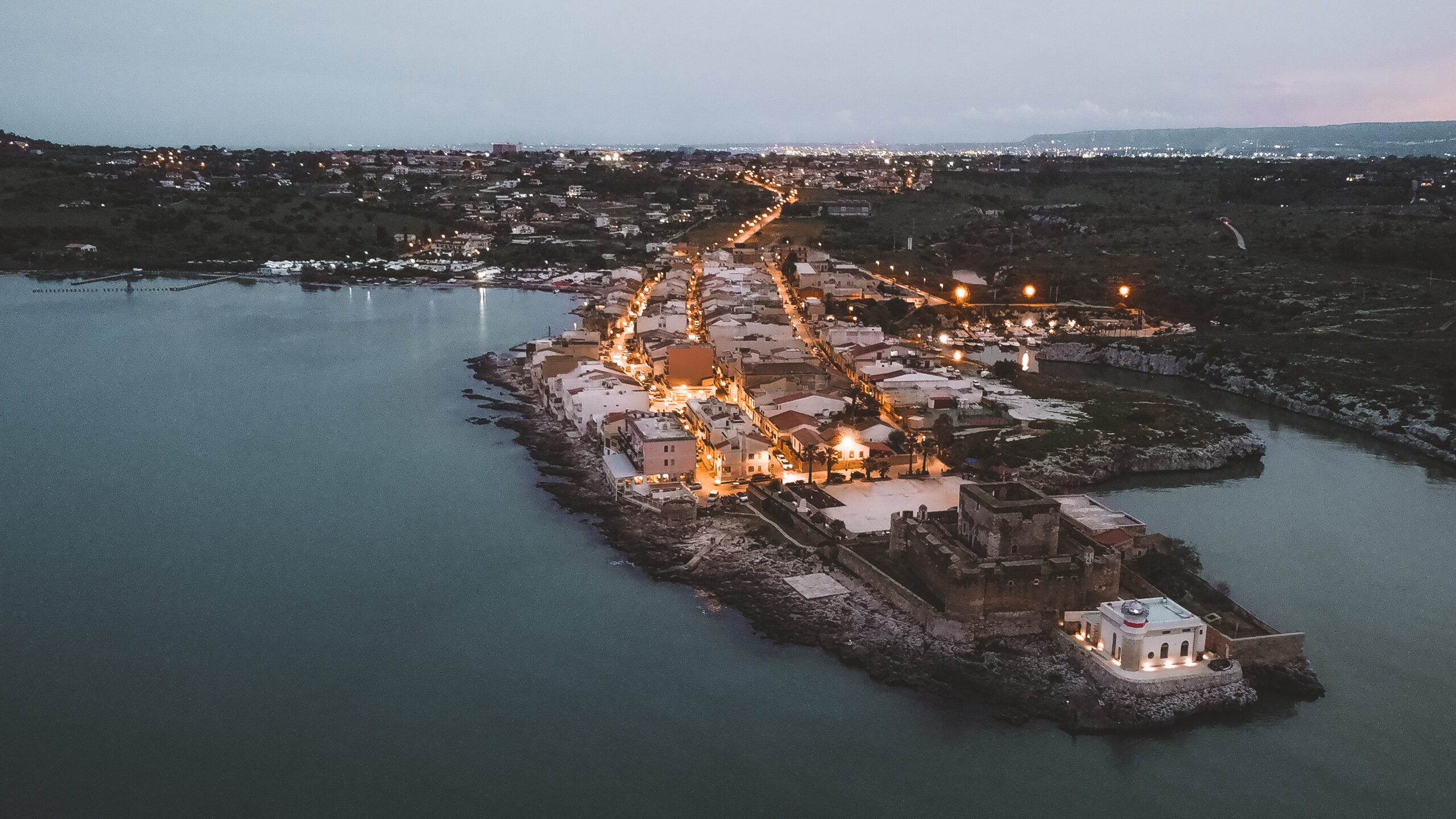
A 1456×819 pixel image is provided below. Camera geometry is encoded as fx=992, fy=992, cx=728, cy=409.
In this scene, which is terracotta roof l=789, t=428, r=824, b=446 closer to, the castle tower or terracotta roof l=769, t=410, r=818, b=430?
terracotta roof l=769, t=410, r=818, b=430

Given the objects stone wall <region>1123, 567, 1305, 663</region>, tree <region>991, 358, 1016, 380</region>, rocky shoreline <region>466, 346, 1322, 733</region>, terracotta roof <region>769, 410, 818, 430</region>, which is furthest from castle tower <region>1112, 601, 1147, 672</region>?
tree <region>991, 358, 1016, 380</region>

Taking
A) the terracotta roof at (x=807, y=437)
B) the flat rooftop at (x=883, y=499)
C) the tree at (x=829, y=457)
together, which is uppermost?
the terracotta roof at (x=807, y=437)

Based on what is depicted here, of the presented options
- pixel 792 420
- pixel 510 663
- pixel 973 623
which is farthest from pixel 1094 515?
pixel 510 663

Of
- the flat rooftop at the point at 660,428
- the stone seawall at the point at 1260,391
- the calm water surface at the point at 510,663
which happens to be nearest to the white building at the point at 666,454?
the flat rooftop at the point at 660,428

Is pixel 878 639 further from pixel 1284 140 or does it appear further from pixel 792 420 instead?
pixel 1284 140

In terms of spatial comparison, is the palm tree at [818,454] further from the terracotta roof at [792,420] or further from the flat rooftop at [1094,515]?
the flat rooftop at [1094,515]
